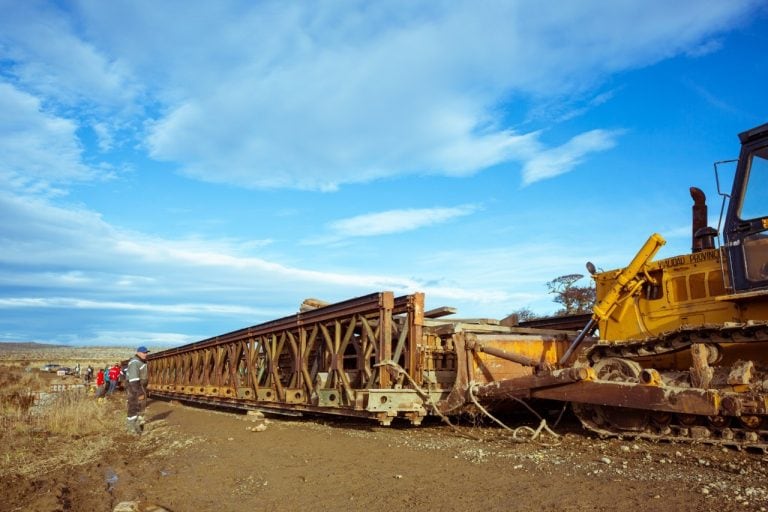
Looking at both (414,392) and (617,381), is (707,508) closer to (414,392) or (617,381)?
(617,381)

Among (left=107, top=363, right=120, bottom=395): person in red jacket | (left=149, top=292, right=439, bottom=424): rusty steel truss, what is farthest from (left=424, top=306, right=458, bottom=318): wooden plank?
(left=107, top=363, right=120, bottom=395): person in red jacket

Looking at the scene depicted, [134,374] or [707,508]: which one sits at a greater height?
[134,374]

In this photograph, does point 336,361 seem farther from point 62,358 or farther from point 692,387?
point 62,358

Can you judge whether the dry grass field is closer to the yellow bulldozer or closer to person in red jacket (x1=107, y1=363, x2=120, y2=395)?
person in red jacket (x1=107, y1=363, x2=120, y2=395)

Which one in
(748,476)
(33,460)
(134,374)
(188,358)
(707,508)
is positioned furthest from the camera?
(188,358)

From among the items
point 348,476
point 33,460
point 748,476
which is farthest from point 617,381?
point 33,460

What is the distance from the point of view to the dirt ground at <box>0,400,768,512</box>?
5.04 metres

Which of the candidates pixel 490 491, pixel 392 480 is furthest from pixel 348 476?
pixel 490 491

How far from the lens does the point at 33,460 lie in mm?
9594

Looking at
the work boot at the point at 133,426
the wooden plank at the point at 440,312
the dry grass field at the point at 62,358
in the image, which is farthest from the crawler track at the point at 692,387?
the dry grass field at the point at 62,358

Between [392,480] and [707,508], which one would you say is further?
[392,480]

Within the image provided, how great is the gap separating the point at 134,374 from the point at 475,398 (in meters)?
7.19

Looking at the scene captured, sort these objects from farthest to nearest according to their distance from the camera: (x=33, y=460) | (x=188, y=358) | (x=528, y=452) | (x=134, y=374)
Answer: (x=188, y=358)
(x=134, y=374)
(x=33, y=460)
(x=528, y=452)

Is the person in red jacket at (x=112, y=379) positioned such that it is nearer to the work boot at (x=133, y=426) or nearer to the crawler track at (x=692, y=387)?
the work boot at (x=133, y=426)
